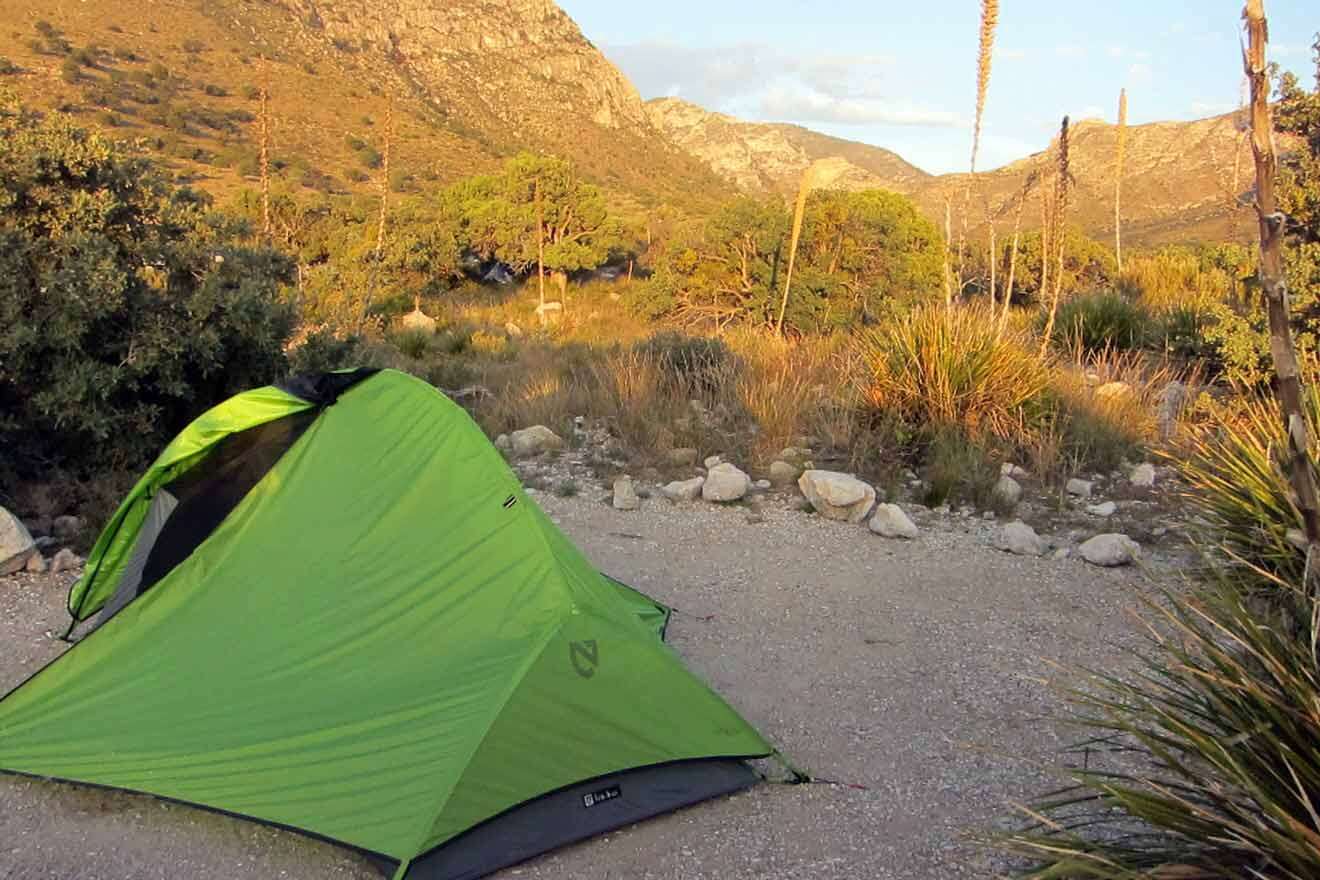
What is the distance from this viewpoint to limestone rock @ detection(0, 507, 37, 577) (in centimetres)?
555

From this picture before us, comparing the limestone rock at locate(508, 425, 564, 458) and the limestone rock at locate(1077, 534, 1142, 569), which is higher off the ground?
the limestone rock at locate(508, 425, 564, 458)

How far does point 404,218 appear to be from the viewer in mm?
21656

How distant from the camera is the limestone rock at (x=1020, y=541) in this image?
21.3ft

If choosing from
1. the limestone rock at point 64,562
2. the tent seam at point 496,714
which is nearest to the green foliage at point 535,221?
the limestone rock at point 64,562

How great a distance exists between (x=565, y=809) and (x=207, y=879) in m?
1.15

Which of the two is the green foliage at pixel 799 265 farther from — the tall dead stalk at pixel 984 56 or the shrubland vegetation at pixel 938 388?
the tall dead stalk at pixel 984 56

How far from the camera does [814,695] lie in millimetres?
4477

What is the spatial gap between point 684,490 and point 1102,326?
6.74 meters

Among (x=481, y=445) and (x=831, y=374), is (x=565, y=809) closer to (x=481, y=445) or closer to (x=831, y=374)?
(x=481, y=445)

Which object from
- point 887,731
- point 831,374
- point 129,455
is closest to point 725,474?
point 831,374

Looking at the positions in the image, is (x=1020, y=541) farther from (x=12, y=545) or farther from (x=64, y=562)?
(x=12, y=545)

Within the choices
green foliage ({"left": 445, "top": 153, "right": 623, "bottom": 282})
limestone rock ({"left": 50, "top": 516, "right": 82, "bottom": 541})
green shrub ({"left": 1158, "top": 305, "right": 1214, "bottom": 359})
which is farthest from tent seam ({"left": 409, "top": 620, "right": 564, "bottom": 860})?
green foliage ({"left": 445, "top": 153, "right": 623, "bottom": 282})

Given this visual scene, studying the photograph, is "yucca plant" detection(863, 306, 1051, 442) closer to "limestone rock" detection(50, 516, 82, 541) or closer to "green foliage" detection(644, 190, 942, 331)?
"limestone rock" detection(50, 516, 82, 541)

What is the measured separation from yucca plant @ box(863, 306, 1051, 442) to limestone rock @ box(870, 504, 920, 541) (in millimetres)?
1430
